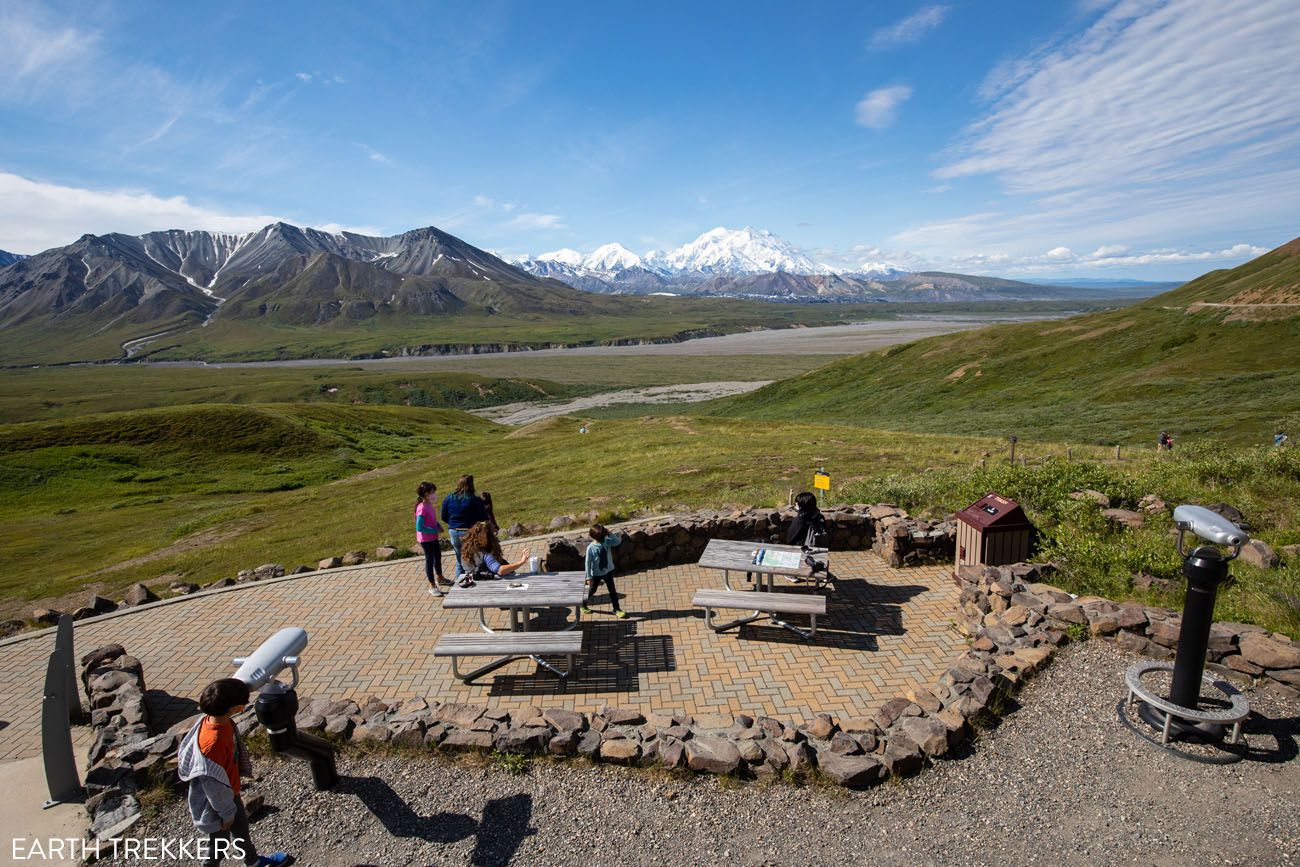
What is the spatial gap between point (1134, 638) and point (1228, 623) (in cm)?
106

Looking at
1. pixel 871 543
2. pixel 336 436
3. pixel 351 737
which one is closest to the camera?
pixel 351 737

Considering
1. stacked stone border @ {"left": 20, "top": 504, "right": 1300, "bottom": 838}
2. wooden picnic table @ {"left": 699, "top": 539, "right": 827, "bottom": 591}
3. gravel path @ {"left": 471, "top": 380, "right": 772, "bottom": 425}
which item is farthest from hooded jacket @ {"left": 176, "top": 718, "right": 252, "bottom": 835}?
gravel path @ {"left": 471, "top": 380, "right": 772, "bottom": 425}

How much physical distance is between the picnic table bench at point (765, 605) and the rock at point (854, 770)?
9.61ft

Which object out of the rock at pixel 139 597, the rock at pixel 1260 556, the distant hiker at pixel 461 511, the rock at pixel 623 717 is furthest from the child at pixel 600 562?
the rock at pixel 1260 556

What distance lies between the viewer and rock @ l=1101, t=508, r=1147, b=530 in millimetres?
12099

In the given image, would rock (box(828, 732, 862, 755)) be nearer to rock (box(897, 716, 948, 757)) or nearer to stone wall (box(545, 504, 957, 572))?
rock (box(897, 716, 948, 757))

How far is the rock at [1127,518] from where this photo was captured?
1210 cm

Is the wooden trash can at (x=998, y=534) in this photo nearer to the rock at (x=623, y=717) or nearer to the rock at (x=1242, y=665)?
the rock at (x=1242, y=665)

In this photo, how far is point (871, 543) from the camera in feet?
45.6

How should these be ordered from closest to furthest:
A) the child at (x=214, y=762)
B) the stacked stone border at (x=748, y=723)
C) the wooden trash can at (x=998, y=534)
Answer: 1. the child at (x=214, y=762)
2. the stacked stone border at (x=748, y=723)
3. the wooden trash can at (x=998, y=534)

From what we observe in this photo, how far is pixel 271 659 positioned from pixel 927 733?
285 inches

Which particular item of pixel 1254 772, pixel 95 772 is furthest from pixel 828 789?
pixel 95 772

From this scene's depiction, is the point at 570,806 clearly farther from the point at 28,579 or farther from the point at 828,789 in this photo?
the point at 28,579

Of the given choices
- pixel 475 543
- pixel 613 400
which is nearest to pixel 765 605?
pixel 475 543
